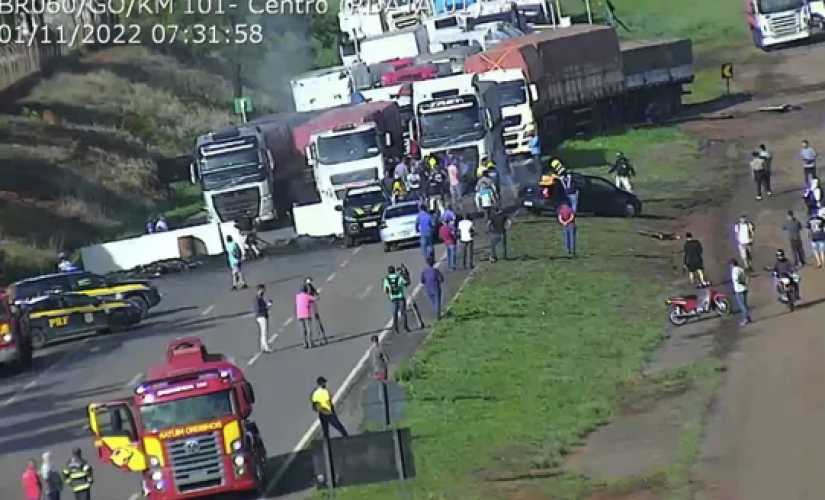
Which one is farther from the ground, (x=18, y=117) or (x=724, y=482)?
(x=18, y=117)

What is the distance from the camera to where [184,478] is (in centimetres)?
2670

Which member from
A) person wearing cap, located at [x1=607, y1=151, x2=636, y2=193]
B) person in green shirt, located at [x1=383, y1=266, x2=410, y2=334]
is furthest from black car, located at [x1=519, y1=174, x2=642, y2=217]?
person in green shirt, located at [x1=383, y1=266, x2=410, y2=334]

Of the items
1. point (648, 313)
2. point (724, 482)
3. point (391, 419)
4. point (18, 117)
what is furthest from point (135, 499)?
point (18, 117)

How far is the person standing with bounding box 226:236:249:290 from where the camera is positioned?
156 ft

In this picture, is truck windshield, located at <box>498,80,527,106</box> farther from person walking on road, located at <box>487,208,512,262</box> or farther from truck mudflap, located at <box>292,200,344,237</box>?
person walking on road, located at <box>487,208,512,262</box>

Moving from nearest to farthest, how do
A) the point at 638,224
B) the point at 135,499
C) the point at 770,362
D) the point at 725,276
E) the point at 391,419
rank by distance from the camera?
the point at 135,499 < the point at 391,419 < the point at 770,362 < the point at 725,276 < the point at 638,224

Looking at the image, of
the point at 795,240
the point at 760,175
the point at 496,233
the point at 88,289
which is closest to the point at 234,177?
the point at 88,289

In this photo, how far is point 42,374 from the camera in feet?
138

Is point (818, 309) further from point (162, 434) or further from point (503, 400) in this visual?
point (162, 434)

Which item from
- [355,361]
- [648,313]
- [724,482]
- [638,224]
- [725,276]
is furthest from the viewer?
[638,224]

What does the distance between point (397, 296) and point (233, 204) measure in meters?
20.5

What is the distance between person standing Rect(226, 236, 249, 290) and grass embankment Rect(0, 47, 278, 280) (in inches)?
414

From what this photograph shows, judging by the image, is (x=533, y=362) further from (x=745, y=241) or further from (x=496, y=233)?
(x=496, y=233)

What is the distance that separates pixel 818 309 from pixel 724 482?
13789 millimetres
